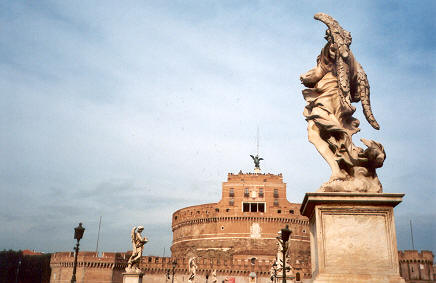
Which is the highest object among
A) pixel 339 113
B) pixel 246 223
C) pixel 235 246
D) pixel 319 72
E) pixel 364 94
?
pixel 246 223

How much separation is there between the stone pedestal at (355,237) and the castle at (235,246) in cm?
6228

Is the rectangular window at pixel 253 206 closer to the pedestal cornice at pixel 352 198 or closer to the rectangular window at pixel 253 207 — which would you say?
the rectangular window at pixel 253 207

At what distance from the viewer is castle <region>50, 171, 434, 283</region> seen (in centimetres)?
6662

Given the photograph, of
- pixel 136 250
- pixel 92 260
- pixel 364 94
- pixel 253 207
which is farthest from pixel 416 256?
pixel 364 94

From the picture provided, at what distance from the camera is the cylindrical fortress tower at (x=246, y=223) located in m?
73.0

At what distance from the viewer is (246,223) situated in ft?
244

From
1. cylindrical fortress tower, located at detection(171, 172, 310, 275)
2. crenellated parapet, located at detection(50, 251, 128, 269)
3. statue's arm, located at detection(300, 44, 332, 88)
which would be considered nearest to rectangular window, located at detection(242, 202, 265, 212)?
cylindrical fortress tower, located at detection(171, 172, 310, 275)

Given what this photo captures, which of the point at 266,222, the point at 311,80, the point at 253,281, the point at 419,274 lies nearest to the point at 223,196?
the point at 266,222

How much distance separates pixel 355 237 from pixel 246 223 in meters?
71.1

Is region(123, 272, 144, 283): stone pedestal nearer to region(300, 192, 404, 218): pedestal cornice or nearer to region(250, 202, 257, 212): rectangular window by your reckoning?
region(300, 192, 404, 218): pedestal cornice

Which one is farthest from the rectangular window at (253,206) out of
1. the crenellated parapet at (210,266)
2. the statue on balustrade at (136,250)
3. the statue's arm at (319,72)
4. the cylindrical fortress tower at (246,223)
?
the statue's arm at (319,72)

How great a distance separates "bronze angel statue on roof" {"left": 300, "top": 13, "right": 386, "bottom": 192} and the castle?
6183 centimetres

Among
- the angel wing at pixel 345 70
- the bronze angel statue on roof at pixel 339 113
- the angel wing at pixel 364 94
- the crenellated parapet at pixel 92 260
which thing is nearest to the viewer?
the bronze angel statue on roof at pixel 339 113

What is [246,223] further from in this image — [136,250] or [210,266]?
[136,250]
